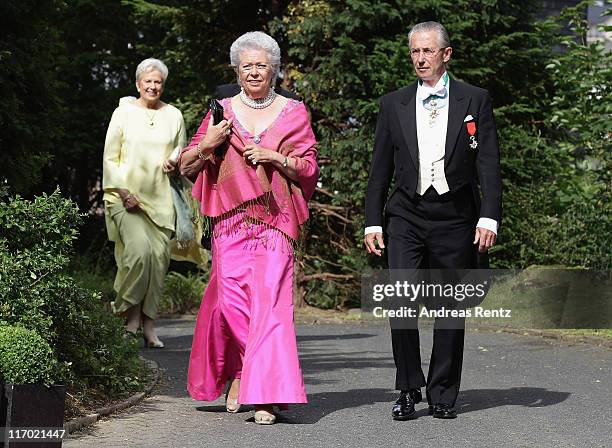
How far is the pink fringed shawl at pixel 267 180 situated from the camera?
7465mm

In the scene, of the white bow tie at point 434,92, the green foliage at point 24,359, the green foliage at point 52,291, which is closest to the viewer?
the green foliage at point 24,359

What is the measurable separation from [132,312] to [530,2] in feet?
28.6

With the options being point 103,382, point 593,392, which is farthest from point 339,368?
point 103,382

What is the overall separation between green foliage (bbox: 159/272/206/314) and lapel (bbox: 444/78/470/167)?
32.5 feet

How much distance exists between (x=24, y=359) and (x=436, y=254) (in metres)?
2.68

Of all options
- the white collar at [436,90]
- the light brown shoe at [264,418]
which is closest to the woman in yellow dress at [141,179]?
the white collar at [436,90]

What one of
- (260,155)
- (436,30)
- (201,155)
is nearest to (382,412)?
(260,155)

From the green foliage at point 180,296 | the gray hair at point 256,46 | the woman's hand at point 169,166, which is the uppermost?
the gray hair at point 256,46

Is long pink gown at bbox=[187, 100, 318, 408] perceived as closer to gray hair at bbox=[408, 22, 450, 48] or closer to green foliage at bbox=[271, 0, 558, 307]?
gray hair at bbox=[408, 22, 450, 48]

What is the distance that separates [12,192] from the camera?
9133 mm

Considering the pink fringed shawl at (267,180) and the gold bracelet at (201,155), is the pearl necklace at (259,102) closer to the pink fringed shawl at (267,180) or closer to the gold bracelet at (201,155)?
the pink fringed shawl at (267,180)

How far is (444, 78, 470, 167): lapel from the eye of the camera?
7.42 metres

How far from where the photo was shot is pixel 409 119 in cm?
751

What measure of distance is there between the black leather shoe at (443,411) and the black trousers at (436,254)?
3 cm
